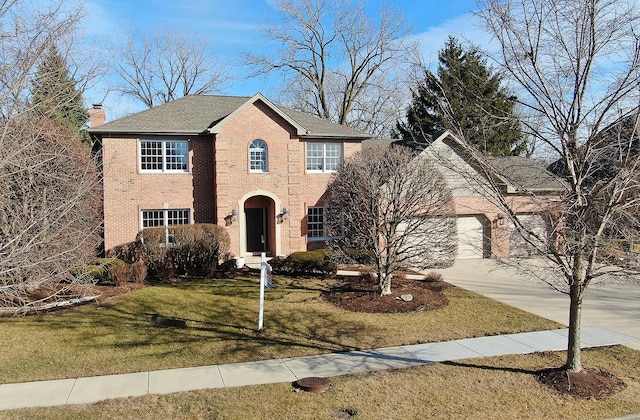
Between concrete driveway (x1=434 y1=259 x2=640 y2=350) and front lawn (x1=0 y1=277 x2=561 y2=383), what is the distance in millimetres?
911

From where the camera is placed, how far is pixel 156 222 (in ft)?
66.2

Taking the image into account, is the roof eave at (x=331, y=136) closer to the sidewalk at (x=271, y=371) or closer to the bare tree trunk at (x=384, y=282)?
the bare tree trunk at (x=384, y=282)

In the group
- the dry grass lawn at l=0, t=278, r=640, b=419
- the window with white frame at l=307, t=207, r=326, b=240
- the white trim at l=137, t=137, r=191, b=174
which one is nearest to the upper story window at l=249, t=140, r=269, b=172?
the white trim at l=137, t=137, r=191, b=174

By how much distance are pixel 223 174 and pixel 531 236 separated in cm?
1422

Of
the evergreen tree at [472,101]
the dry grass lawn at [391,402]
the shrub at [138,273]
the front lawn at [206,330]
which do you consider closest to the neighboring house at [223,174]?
the shrub at [138,273]

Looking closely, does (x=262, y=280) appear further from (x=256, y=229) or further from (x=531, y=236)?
(x=256, y=229)

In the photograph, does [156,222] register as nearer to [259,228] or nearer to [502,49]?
[259,228]

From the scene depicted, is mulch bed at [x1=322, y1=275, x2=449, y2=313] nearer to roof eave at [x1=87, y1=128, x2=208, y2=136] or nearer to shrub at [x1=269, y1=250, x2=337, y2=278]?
shrub at [x1=269, y1=250, x2=337, y2=278]

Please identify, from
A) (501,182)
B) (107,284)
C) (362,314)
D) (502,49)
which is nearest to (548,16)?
(502,49)

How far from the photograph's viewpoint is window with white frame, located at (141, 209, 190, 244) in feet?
65.7

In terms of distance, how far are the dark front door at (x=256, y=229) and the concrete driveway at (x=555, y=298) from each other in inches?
320

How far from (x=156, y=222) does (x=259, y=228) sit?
4.50m

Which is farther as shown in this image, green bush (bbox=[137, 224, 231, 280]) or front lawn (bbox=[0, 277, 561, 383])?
green bush (bbox=[137, 224, 231, 280])

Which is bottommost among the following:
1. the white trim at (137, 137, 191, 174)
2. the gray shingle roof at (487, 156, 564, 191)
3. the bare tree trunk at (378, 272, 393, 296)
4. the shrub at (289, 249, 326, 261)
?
the bare tree trunk at (378, 272, 393, 296)
